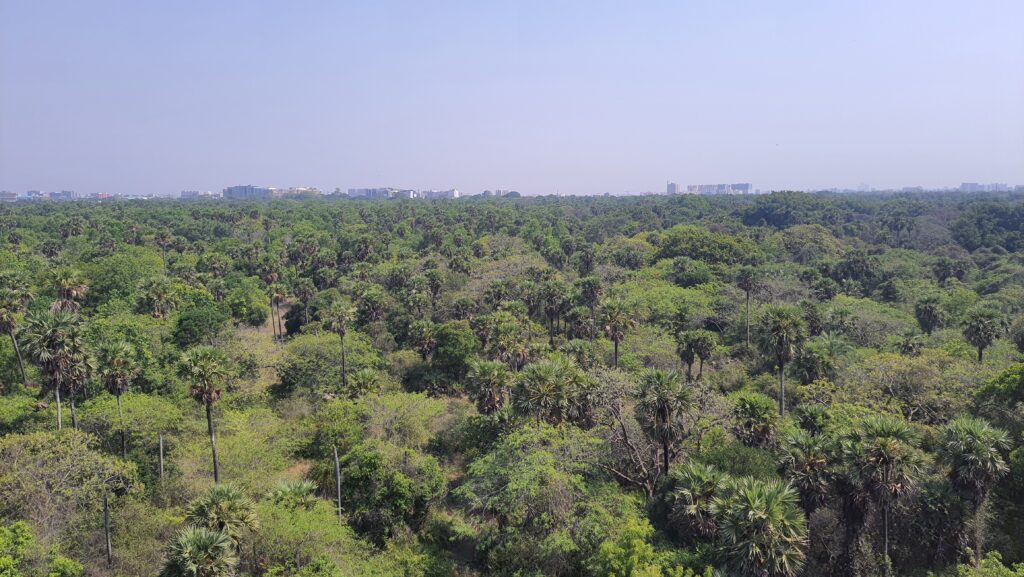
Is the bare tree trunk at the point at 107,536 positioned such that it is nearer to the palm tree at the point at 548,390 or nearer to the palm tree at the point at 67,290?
the palm tree at the point at 548,390

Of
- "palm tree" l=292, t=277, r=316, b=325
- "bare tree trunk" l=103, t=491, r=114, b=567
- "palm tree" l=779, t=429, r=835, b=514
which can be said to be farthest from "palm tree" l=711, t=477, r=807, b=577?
"palm tree" l=292, t=277, r=316, b=325

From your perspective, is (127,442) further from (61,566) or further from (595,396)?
(595,396)

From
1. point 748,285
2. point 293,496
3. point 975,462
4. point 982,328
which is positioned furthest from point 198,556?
point 748,285

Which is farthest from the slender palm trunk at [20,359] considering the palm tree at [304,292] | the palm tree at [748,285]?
the palm tree at [748,285]

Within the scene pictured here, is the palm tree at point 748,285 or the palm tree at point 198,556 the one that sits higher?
the palm tree at point 748,285

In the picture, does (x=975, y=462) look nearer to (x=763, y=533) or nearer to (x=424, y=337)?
(x=763, y=533)

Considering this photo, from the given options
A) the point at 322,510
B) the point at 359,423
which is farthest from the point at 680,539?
the point at 359,423
